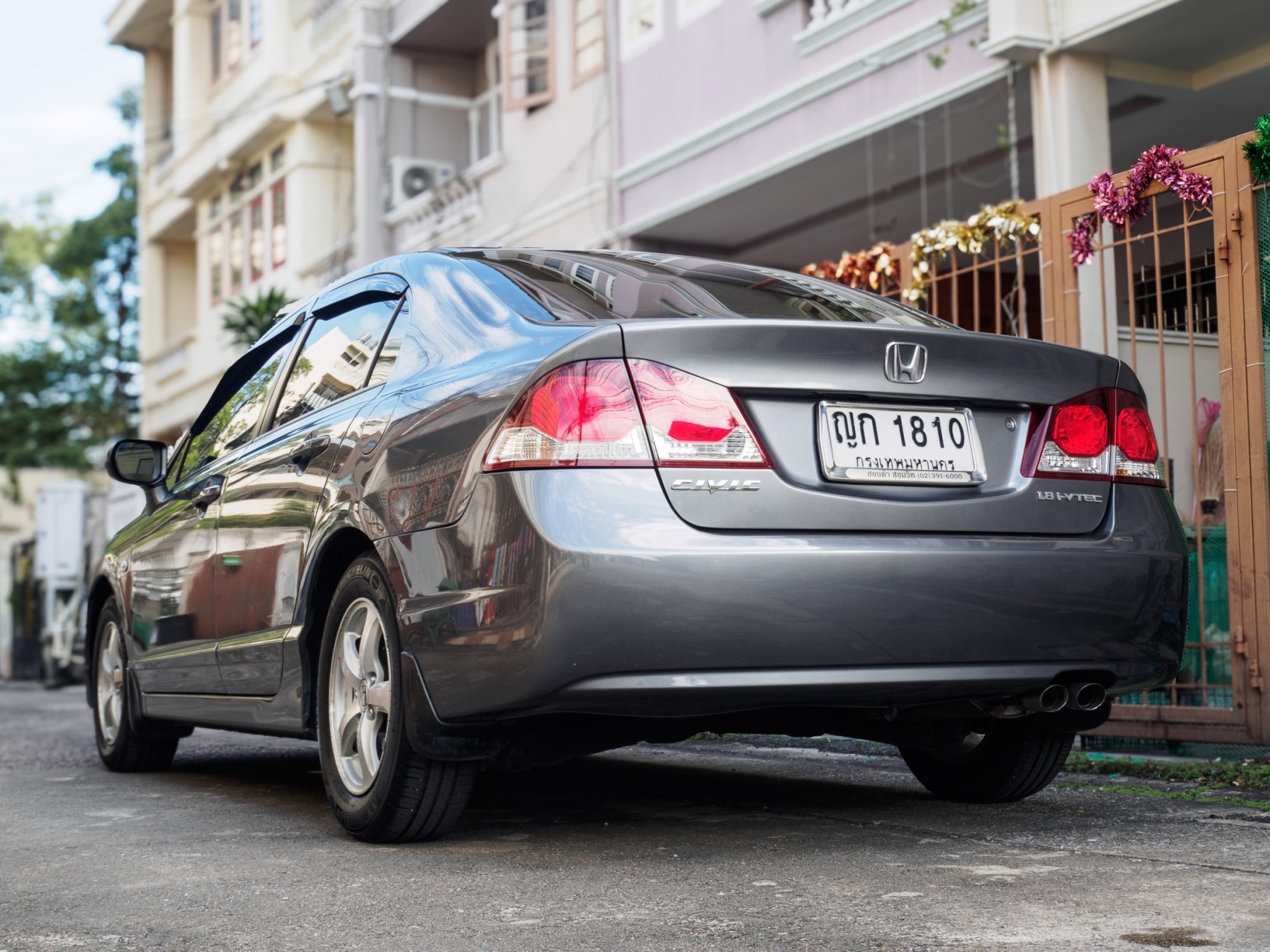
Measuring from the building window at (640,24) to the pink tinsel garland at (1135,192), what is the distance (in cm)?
734

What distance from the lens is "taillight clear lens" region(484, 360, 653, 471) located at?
3473 millimetres

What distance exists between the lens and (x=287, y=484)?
471 centimetres

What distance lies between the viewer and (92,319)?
4100cm

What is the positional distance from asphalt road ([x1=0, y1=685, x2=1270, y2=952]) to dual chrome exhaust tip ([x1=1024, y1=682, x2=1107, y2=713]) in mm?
349

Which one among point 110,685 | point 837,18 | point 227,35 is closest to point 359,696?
point 110,685

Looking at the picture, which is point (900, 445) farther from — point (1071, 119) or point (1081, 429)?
point (1071, 119)

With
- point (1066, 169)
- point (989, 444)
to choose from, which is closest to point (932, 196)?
point (1066, 169)

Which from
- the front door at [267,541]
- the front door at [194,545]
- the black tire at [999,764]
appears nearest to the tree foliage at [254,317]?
the front door at [194,545]

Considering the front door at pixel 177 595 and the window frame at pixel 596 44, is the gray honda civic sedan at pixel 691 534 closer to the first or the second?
the front door at pixel 177 595

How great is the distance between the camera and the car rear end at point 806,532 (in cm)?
342

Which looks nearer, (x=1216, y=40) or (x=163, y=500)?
(x=163, y=500)

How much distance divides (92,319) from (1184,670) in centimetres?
3860

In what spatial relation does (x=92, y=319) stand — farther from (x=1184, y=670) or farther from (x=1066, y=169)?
(x=1184, y=670)

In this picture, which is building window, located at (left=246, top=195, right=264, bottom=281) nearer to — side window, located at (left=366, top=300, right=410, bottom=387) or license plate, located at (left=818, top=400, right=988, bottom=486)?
side window, located at (left=366, top=300, right=410, bottom=387)
